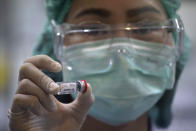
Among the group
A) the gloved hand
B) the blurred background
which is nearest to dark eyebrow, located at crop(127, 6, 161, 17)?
the blurred background

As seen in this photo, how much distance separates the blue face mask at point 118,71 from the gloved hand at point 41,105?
215mm

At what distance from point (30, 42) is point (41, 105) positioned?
61cm

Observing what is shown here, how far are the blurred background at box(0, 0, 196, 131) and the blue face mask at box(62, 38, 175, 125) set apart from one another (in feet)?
0.80

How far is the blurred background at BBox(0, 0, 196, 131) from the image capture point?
3.34ft

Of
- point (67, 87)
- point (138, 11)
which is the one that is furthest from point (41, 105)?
point (138, 11)

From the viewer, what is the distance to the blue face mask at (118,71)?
0.79m

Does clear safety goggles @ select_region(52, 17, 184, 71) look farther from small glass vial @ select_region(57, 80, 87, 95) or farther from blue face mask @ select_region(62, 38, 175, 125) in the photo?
small glass vial @ select_region(57, 80, 87, 95)

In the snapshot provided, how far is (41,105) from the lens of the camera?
1.74 feet

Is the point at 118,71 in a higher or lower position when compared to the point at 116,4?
lower

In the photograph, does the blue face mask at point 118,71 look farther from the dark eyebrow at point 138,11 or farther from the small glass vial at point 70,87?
the small glass vial at point 70,87

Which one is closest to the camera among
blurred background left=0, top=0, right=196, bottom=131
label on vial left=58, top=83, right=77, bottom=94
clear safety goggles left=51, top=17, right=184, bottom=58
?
label on vial left=58, top=83, right=77, bottom=94

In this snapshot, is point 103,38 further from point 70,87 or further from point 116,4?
point 70,87

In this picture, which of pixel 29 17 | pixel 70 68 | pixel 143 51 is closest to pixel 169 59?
pixel 143 51

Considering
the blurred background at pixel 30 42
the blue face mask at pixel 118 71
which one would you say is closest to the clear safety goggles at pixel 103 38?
the blue face mask at pixel 118 71
